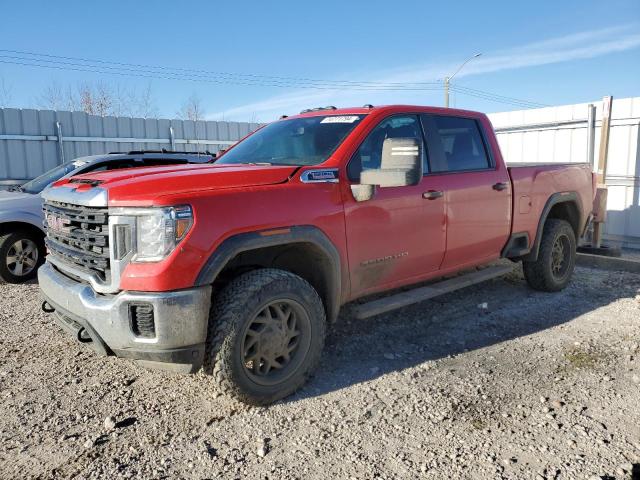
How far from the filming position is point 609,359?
4195mm

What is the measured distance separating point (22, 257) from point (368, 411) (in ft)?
18.0

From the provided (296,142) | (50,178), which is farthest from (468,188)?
(50,178)

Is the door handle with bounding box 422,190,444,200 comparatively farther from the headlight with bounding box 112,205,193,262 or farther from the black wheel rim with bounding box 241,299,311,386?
the headlight with bounding box 112,205,193,262

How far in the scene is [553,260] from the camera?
20.0 ft

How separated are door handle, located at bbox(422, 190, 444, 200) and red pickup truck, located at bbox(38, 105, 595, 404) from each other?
0.03 meters

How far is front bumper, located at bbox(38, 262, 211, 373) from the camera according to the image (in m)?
2.94

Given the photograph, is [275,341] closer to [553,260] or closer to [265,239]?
[265,239]

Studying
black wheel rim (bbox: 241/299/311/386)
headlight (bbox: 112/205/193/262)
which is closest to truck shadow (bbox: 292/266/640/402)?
black wheel rim (bbox: 241/299/311/386)

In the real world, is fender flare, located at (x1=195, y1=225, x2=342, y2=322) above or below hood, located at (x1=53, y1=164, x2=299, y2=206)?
below

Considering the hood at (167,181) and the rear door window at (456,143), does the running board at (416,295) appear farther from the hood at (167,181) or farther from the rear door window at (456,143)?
the hood at (167,181)

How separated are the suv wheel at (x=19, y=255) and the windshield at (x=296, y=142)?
362 centimetres

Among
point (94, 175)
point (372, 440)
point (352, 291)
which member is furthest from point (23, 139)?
point (372, 440)

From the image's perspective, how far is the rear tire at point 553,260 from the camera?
19.2 feet

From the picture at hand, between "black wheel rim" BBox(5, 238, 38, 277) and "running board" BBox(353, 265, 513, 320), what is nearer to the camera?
"running board" BBox(353, 265, 513, 320)
